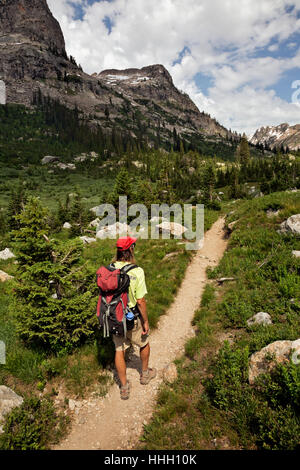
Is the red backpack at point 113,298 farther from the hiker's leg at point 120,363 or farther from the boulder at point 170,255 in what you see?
the boulder at point 170,255

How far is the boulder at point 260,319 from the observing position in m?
6.41

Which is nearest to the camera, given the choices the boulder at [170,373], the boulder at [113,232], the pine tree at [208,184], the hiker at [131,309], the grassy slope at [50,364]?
the hiker at [131,309]

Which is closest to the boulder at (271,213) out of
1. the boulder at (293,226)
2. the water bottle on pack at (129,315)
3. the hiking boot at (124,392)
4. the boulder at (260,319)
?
the boulder at (293,226)

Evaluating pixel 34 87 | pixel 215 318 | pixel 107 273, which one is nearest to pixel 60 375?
pixel 107 273

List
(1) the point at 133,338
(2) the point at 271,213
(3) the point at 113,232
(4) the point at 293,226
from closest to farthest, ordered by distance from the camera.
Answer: (1) the point at 133,338
(4) the point at 293,226
(2) the point at 271,213
(3) the point at 113,232

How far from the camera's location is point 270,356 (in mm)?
4664

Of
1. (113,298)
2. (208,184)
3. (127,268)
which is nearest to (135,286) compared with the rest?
(127,268)

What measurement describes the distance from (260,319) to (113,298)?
15.3 feet

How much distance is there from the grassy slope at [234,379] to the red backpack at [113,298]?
2.11m

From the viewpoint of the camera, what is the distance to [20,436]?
4.03 m

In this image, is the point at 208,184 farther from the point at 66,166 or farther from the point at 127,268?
the point at 66,166

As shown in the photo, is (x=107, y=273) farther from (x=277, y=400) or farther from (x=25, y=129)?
(x=25, y=129)

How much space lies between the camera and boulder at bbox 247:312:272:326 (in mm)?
6406
